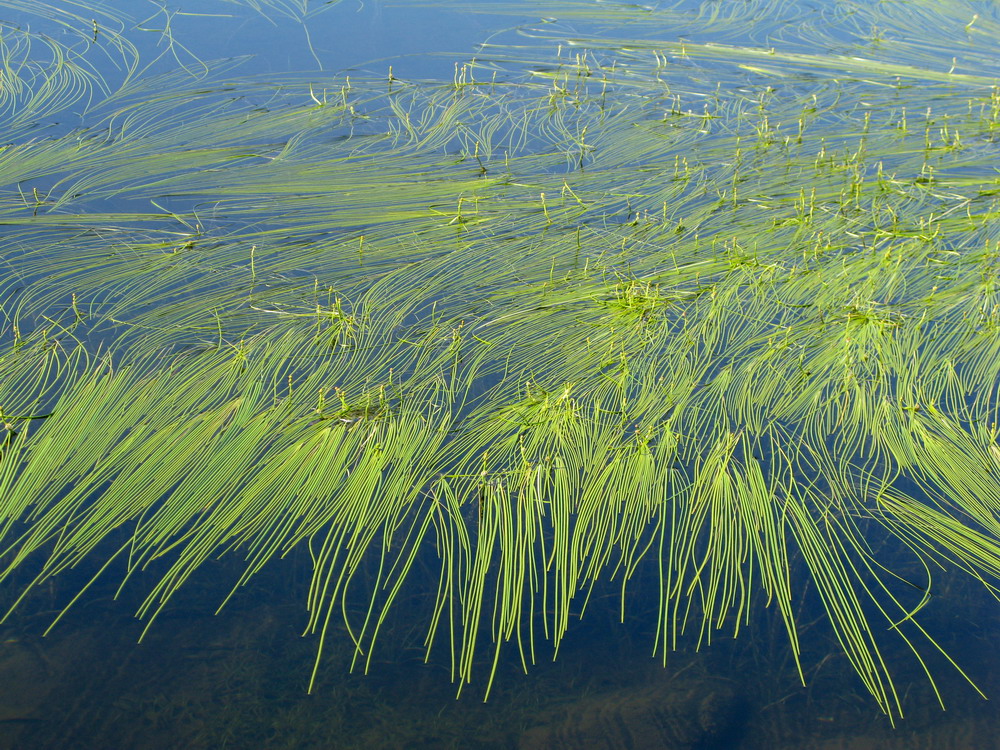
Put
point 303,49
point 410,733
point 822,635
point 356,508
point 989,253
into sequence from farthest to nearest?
1. point 303,49
2. point 989,253
3. point 356,508
4. point 822,635
5. point 410,733

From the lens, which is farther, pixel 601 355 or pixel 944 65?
pixel 944 65

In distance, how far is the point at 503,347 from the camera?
2271 mm

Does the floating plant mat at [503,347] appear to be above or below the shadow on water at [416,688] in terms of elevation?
above

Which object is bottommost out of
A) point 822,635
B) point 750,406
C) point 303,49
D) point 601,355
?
point 822,635

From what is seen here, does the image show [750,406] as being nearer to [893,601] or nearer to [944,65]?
[893,601]

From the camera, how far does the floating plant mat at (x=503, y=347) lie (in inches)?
66.3

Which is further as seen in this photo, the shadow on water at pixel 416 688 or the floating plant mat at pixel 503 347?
the floating plant mat at pixel 503 347

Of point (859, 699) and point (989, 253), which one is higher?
point (989, 253)

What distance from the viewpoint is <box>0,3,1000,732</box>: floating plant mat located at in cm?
168

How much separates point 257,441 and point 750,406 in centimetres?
116

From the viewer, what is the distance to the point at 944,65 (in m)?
4.35

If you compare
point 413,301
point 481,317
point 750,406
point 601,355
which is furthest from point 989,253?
point 413,301

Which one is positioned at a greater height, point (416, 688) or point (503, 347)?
point (503, 347)

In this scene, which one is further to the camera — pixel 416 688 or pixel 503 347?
pixel 503 347
